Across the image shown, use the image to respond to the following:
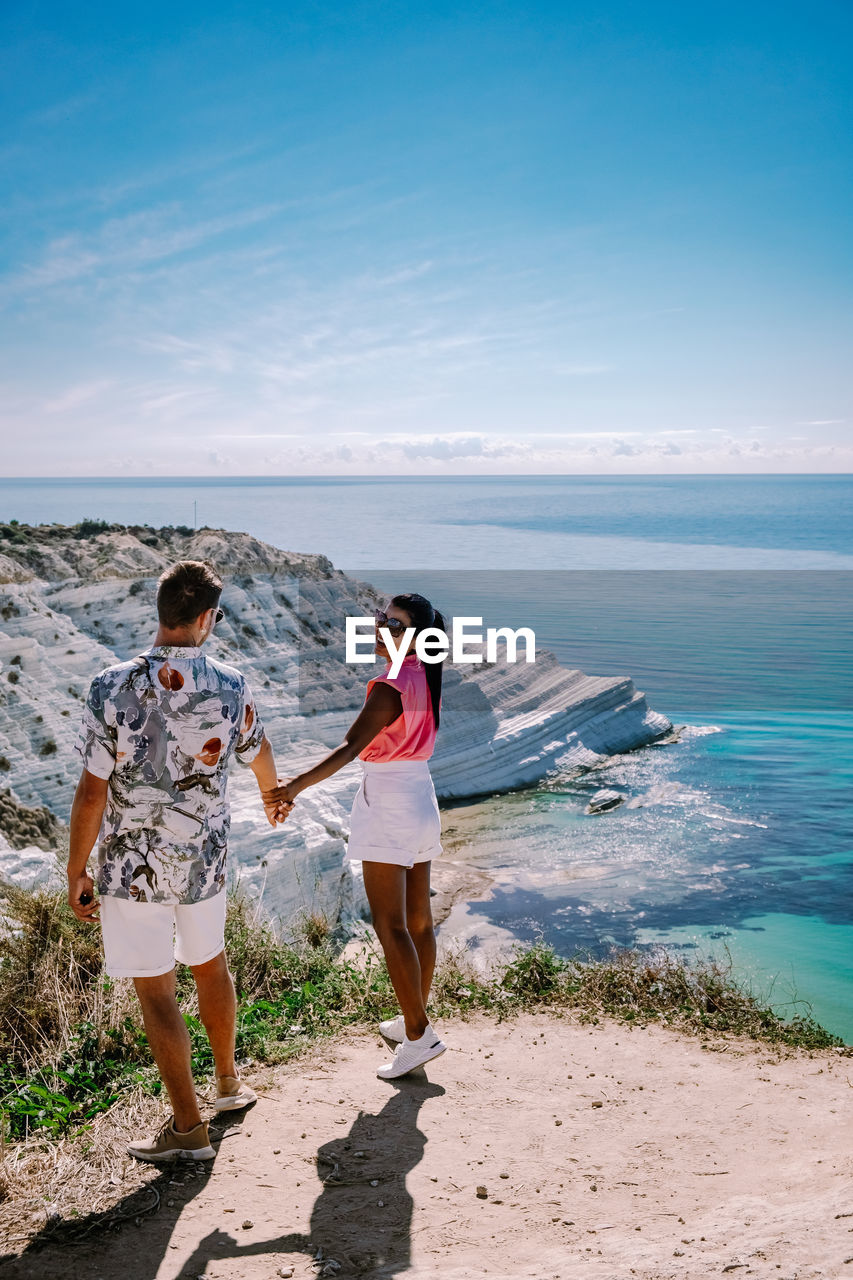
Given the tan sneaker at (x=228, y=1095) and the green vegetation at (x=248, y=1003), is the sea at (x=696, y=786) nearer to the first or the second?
the green vegetation at (x=248, y=1003)

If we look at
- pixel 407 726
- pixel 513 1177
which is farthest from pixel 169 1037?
pixel 407 726

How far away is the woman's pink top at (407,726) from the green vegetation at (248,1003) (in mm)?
1485

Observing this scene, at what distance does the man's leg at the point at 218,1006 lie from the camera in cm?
325

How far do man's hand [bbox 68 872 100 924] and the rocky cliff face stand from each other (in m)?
4.36

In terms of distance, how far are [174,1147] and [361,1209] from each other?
0.67 m

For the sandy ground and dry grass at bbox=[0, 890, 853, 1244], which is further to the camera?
dry grass at bbox=[0, 890, 853, 1244]

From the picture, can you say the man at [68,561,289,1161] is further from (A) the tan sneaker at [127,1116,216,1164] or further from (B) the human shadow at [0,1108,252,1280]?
(B) the human shadow at [0,1108,252,1280]

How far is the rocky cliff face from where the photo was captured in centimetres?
A: 857

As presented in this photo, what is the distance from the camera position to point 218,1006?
10.9ft

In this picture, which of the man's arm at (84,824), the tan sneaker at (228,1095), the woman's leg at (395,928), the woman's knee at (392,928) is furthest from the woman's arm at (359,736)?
the tan sneaker at (228,1095)

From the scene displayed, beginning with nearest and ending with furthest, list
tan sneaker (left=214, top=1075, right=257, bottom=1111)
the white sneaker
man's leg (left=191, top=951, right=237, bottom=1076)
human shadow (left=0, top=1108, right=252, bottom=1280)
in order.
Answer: human shadow (left=0, top=1108, right=252, bottom=1280), man's leg (left=191, top=951, right=237, bottom=1076), tan sneaker (left=214, top=1075, right=257, bottom=1111), the white sneaker

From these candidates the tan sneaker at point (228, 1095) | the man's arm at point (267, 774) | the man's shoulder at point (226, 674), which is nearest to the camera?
the man's shoulder at point (226, 674)

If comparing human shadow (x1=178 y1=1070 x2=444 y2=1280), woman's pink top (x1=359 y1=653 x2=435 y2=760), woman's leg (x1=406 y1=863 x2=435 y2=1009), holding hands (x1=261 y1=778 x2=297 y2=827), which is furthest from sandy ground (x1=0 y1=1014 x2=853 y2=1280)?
woman's pink top (x1=359 y1=653 x2=435 y2=760)

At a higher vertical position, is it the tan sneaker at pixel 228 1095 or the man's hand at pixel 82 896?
the man's hand at pixel 82 896
